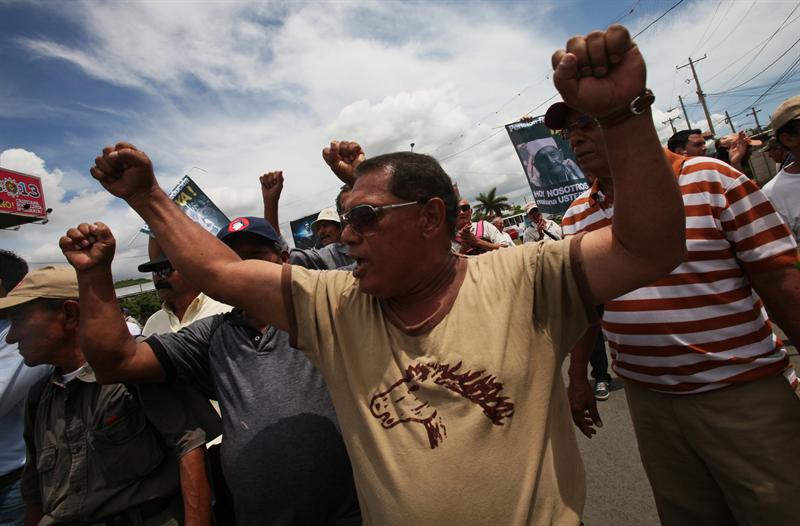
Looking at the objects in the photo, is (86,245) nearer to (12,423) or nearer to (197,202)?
(12,423)

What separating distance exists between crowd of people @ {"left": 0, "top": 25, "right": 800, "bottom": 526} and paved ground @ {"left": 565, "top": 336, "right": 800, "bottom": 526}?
74 centimetres

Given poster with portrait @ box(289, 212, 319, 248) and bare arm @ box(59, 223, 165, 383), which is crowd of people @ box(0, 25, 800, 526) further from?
poster with portrait @ box(289, 212, 319, 248)

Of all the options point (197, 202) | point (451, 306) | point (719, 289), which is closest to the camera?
point (451, 306)

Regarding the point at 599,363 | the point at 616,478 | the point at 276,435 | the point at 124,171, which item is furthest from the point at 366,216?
the point at 599,363

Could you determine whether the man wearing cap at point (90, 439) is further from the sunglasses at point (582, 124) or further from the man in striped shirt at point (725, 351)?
the sunglasses at point (582, 124)

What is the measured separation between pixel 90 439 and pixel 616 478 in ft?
10.2

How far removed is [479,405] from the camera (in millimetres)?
1108

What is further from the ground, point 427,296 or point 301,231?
point 301,231

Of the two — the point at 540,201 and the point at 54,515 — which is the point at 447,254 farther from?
the point at 540,201

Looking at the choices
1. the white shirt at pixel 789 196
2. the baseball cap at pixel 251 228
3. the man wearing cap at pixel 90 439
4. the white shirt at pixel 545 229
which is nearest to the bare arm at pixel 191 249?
the baseball cap at pixel 251 228

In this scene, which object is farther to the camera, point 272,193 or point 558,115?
point 272,193

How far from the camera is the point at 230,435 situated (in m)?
1.69

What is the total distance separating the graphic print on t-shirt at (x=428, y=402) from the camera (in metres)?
1.11

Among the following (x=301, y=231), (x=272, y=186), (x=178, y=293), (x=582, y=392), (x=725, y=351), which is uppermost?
(x=301, y=231)
